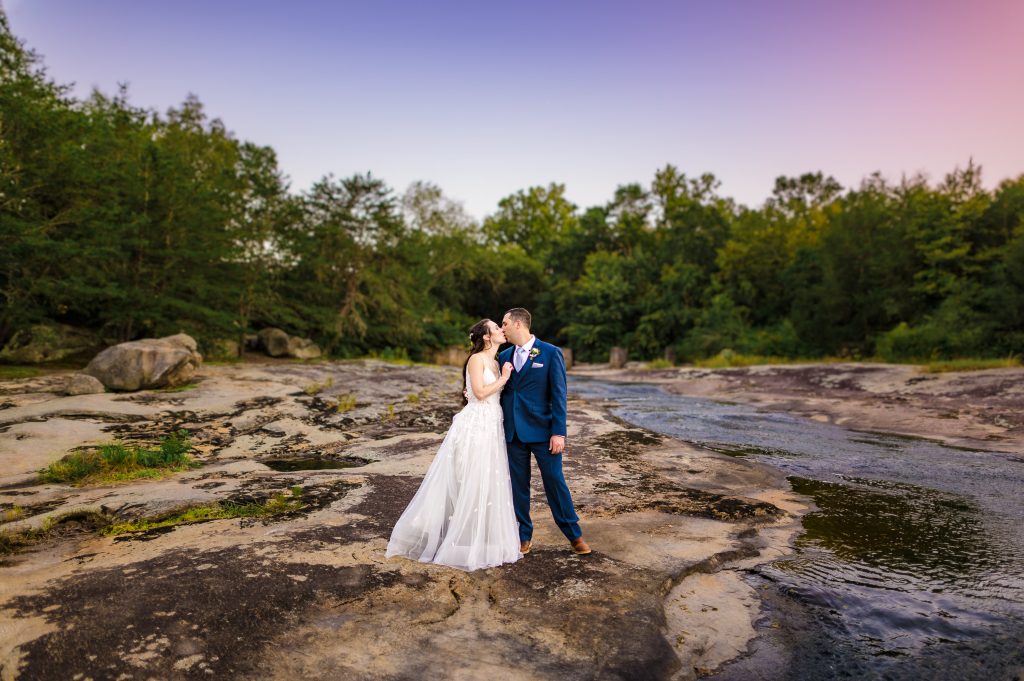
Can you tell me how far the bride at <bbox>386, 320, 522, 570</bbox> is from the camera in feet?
15.0

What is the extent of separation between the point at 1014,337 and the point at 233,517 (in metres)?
24.8

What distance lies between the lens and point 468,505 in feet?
15.5

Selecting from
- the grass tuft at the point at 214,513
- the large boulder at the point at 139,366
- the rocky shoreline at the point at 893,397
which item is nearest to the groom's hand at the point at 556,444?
the grass tuft at the point at 214,513

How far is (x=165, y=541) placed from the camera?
4.73m

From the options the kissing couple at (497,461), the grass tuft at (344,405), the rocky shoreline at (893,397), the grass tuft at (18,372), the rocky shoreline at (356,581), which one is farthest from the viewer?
the grass tuft at (18,372)

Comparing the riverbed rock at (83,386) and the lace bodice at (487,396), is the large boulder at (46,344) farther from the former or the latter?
the lace bodice at (487,396)

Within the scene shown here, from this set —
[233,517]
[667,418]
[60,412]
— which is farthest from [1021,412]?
[60,412]

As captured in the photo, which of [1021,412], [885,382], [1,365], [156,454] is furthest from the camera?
[885,382]

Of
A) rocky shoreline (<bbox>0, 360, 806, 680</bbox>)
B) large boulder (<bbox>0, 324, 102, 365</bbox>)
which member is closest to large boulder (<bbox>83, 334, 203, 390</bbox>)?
rocky shoreline (<bbox>0, 360, 806, 680</bbox>)

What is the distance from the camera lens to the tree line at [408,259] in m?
16.2

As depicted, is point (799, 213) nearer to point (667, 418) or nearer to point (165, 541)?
point (667, 418)

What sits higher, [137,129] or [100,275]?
[137,129]

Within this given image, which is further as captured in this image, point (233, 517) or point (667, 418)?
point (667, 418)

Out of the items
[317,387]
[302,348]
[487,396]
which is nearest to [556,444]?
[487,396]
